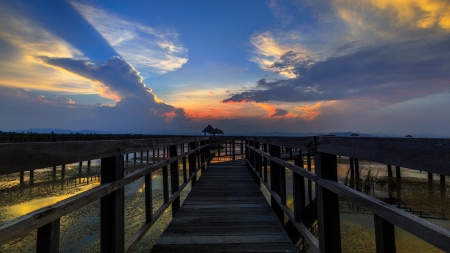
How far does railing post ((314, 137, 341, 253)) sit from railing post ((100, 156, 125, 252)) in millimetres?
1588

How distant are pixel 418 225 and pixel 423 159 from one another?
0.26 meters

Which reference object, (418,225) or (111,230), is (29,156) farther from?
(418,225)

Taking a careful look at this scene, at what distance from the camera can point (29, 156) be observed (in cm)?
99

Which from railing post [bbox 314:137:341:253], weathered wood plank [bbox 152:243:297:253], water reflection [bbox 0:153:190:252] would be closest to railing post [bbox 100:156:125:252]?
weathered wood plank [bbox 152:243:297:253]

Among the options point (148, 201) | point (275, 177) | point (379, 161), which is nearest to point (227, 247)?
point (148, 201)

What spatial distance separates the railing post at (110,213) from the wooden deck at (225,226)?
852 mm

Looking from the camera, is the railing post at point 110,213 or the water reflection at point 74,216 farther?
the water reflection at point 74,216

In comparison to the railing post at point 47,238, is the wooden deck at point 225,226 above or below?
below

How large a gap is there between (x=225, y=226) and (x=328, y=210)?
1744 millimetres

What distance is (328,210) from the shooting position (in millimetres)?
1695

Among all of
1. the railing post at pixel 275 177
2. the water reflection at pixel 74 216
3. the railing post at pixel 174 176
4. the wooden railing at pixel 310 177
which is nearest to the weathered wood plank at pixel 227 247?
the wooden railing at pixel 310 177

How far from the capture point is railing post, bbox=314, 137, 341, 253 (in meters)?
1.65

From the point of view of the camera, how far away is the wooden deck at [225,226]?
2499 mm

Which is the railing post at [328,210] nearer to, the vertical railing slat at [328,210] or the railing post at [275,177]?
the vertical railing slat at [328,210]
